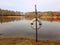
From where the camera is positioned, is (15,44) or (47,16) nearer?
(15,44)

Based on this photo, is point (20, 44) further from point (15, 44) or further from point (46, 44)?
point (46, 44)

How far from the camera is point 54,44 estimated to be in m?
9.25

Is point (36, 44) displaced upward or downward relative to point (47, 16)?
upward

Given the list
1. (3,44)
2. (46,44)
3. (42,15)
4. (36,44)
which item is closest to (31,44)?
(36,44)

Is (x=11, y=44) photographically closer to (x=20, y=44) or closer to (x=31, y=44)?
(x=20, y=44)

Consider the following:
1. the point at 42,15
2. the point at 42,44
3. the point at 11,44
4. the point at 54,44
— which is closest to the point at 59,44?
the point at 54,44

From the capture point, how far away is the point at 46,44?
9.13 meters

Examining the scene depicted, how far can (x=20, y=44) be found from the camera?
8898 mm

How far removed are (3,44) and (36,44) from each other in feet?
6.91

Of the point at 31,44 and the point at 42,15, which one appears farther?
the point at 42,15

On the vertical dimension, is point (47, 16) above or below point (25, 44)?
below

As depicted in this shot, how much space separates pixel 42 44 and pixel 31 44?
2.34ft

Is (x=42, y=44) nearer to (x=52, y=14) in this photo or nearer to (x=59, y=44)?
(x=59, y=44)

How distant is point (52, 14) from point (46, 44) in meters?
56.2
